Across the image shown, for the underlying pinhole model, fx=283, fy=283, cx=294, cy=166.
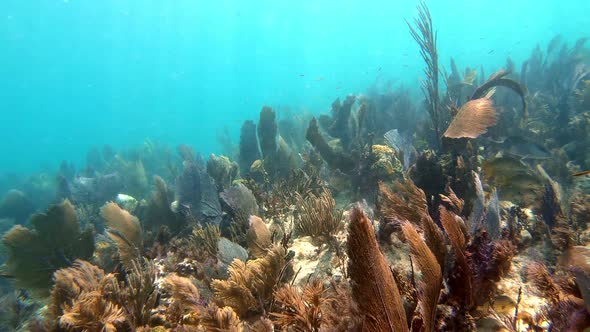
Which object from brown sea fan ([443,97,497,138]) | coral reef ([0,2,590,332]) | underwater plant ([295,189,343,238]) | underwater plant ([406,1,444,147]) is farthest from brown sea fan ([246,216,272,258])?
underwater plant ([406,1,444,147])

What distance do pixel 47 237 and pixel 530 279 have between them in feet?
22.5

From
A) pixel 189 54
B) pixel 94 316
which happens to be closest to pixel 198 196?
pixel 94 316

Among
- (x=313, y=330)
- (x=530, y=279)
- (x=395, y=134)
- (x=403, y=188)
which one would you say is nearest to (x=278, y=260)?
(x=313, y=330)

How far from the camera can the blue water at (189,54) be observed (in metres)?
71.9

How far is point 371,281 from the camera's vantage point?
144 cm

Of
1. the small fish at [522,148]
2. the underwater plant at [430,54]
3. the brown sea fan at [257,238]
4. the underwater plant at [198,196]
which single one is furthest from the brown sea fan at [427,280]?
the small fish at [522,148]

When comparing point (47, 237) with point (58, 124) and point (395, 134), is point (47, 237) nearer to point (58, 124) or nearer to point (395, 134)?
point (395, 134)

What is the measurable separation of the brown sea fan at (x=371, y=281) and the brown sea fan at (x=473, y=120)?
295 cm

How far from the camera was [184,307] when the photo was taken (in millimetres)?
2832

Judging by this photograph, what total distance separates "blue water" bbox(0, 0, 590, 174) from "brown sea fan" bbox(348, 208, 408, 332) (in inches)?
2155

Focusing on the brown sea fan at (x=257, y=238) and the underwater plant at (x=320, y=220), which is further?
the underwater plant at (x=320, y=220)

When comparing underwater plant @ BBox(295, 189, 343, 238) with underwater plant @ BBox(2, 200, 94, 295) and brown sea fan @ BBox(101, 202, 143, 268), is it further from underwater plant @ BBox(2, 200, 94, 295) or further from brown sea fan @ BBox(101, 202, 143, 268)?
underwater plant @ BBox(2, 200, 94, 295)

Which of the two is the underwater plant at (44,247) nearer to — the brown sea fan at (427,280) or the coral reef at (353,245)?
the coral reef at (353,245)

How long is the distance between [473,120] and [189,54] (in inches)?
5501
